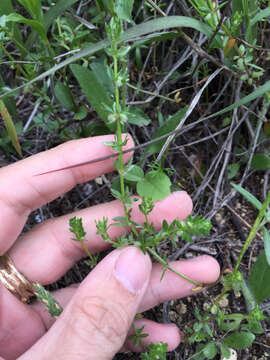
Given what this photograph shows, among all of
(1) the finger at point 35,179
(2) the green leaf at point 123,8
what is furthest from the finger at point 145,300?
(2) the green leaf at point 123,8

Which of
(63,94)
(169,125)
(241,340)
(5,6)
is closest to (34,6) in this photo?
(5,6)

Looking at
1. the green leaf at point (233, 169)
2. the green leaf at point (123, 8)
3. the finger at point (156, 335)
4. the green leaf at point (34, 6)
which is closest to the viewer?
the green leaf at point (123, 8)

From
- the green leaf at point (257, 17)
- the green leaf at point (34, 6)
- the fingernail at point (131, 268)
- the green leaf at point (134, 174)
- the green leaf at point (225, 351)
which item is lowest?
the green leaf at point (225, 351)

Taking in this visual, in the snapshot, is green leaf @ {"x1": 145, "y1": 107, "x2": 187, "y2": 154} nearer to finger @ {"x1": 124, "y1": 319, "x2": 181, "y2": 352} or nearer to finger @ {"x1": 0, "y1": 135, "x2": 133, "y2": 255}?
finger @ {"x1": 0, "y1": 135, "x2": 133, "y2": 255}

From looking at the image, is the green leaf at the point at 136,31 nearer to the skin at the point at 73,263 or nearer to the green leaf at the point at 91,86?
the green leaf at the point at 91,86

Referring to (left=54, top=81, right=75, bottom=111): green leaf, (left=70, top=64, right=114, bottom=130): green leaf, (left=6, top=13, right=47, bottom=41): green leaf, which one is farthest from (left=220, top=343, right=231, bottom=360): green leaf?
(left=6, top=13, right=47, bottom=41): green leaf

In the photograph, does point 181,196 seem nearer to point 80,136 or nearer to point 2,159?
point 80,136

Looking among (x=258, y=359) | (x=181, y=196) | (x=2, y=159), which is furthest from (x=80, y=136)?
(x=258, y=359)

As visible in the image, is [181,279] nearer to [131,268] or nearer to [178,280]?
[178,280]
